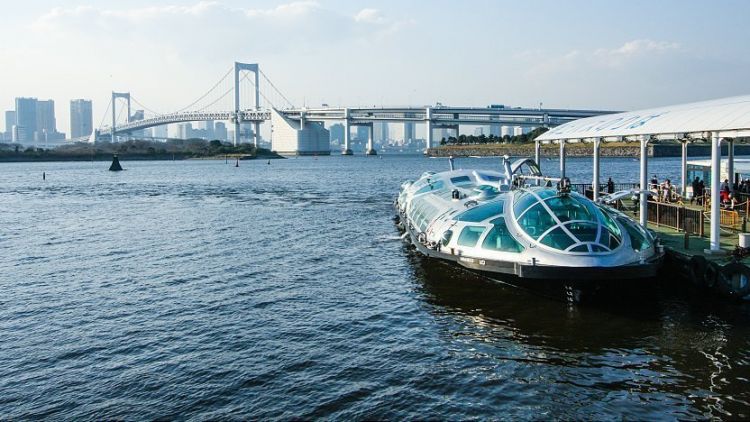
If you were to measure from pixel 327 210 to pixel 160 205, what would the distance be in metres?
13.3

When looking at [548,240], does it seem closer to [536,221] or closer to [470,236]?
[536,221]

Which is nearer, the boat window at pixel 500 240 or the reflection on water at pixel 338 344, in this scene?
the reflection on water at pixel 338 344

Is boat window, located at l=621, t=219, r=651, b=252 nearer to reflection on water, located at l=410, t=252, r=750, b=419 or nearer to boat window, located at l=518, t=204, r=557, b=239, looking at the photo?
reflection on water, located at l=410, t=252, r=750, b=419

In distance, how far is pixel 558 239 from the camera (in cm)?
1565

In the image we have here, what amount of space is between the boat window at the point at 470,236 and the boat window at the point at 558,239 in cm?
205

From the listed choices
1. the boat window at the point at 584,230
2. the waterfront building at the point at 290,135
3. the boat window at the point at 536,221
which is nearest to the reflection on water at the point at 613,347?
the boat window at the point at 584,230

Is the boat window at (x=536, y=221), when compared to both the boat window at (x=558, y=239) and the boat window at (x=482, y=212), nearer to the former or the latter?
the boat window at (x=558, y=239)

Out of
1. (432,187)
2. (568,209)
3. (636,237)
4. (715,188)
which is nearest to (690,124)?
(715,188)

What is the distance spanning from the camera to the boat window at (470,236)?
57.5 ft

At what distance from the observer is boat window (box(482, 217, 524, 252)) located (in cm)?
1627

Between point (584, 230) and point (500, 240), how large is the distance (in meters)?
1.98

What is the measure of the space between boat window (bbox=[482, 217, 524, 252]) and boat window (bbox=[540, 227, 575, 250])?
61cm

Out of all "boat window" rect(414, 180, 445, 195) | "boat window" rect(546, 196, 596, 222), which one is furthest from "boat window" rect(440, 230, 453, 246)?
"boat window" rect(414, 180, 445, 195)

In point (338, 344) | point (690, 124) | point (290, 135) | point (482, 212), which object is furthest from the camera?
point (290, 135)
